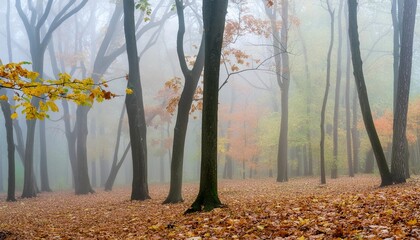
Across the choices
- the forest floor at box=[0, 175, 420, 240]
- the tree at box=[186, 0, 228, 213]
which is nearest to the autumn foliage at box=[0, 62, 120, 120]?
the forest floor at box=[0, 175, 420, 240]

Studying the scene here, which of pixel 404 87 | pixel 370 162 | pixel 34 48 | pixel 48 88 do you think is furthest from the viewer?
pixel 370 162

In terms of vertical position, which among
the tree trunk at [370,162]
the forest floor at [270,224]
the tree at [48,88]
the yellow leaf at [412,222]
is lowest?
the forest floor at [270,224]

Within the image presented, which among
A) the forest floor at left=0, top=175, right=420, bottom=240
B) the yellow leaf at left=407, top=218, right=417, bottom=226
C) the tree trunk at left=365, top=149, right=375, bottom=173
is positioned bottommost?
the forest floor at left=0, top=175, right=420, bottom=240

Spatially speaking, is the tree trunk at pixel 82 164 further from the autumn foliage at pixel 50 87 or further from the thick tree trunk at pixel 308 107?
the autumn foliage at pixel 50 87

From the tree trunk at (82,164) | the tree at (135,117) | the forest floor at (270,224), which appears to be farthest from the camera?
the tree trunk at (82,164)

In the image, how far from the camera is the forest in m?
6.07

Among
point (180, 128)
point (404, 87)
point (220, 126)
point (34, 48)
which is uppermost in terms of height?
point (34, 48)

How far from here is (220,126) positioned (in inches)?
1543

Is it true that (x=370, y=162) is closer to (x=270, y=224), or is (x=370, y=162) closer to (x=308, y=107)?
(x=308, y=107)

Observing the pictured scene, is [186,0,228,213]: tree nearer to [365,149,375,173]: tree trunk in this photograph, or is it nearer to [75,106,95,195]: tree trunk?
[75,106,95,195]: tree trunk

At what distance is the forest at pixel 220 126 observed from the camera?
19.9 feet

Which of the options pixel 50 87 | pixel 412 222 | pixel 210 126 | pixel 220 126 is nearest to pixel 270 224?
pixel 412 222

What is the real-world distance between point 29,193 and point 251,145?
63.2ft

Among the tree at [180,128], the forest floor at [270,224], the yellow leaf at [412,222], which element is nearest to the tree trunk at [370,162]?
the tree at [180,128]
